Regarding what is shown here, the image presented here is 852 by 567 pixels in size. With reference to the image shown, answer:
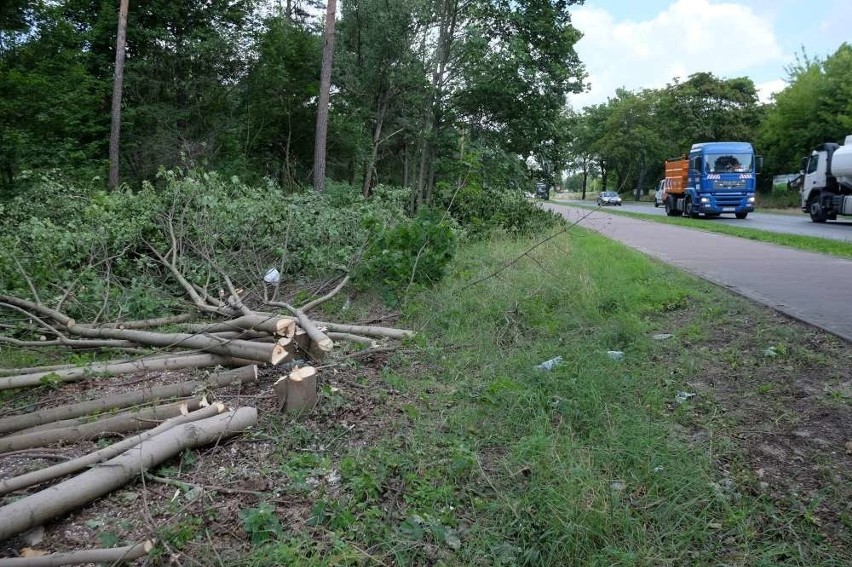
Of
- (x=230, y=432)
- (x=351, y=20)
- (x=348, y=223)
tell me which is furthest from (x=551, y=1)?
(x=230, y=432)

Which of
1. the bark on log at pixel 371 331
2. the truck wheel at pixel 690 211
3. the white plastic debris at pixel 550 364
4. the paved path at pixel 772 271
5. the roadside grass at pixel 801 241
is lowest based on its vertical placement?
the bark on log at pixel 371 331

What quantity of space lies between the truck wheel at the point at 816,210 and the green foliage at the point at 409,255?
19.4 m

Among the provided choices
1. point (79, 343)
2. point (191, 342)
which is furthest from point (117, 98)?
point (191, 342)

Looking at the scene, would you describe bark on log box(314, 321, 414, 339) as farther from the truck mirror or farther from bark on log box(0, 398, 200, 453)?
the truck mirror

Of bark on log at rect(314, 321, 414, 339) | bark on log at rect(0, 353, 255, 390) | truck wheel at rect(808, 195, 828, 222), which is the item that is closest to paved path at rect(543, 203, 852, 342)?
bark on log at rect(314, 321, 414, 339)

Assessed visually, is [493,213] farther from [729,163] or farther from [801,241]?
[729,163]

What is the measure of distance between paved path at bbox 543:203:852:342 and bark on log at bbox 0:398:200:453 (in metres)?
5.34

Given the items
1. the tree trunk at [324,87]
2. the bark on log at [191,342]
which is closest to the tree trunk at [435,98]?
the tree trunk at [324,87]

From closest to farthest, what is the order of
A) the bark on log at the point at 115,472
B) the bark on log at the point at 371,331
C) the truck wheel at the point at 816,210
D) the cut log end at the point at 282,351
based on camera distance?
the bark on log at the point at 115,472 → the cut log end at the point at 282,351 → the bark on log at the point at 371,331 → the truck wheel at the point at 816,210

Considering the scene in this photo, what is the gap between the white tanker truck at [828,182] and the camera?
20453mm

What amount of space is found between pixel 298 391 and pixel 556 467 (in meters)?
1.76

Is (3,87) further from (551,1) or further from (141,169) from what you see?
(551,1)

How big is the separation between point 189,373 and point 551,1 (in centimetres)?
1765

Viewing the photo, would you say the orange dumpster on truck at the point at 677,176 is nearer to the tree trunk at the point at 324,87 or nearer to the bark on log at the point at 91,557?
the tree trunk at the point at 324,87
